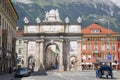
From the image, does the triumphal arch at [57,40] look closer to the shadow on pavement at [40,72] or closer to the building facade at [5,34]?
the shadow on pavement at [40,72]

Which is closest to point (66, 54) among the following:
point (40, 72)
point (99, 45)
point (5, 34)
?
point (40, 72)

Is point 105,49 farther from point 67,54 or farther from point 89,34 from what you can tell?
point 67,54

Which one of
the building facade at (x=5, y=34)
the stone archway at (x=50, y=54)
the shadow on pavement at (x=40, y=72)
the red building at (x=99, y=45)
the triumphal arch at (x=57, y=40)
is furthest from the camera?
the red building at (x=99, y=45)

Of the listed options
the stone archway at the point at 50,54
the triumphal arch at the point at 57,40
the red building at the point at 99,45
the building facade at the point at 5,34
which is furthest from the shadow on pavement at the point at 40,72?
the red building at the point at 99,45

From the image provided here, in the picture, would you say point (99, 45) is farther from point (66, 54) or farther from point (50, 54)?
point (50, 54)

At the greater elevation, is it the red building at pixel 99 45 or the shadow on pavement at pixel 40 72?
the red building at pixel 99 45

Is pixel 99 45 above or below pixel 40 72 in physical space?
above

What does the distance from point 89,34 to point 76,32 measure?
67.2ft

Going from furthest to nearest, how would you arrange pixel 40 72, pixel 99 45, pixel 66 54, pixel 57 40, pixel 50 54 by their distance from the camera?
pixel 50 54, pixel 99 45, pixel 66 54, pixel 57 40, pixel 40 72

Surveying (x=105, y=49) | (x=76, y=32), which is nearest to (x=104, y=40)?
(x=105, y=49)

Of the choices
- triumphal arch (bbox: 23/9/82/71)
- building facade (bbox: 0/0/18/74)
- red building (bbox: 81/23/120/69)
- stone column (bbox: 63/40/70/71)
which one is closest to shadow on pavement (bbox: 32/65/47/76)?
triumphal arch (bbox: 23/9/82/71)

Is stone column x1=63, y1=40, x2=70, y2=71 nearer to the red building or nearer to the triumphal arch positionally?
the triumphal arch

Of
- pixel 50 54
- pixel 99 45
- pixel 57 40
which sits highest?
pixel 57 40

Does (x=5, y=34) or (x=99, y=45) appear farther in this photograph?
(x=99, y=45)
